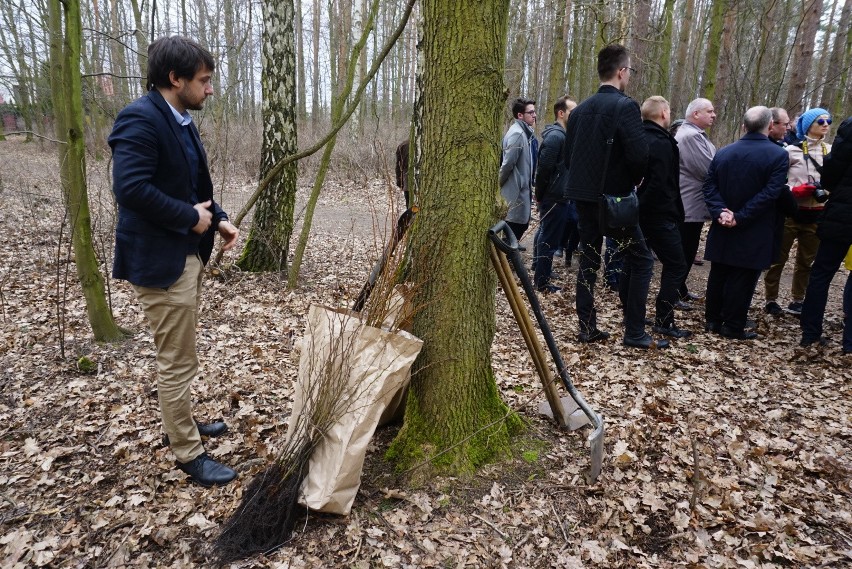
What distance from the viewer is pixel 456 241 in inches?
106

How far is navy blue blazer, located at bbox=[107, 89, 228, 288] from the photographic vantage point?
240 centimetres

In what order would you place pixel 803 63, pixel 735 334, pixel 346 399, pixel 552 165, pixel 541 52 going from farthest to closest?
pixel 541 52 < pixel 803 63 < pixel 552 165 < pixel 735 334 < pixel 346 399

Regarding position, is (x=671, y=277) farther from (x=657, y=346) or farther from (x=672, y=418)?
(x=672, y=418)

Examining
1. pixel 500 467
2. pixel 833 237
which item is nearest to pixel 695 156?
pixel 833 237

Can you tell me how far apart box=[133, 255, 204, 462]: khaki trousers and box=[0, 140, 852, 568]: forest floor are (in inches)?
12.0

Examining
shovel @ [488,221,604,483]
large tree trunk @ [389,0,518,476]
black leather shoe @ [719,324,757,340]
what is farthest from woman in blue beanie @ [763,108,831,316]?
large tree trunk @ [389,0,518,476]

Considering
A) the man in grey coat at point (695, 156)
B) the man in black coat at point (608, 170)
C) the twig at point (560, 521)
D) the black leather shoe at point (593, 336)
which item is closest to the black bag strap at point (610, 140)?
the man in black coat at point (608, 170)

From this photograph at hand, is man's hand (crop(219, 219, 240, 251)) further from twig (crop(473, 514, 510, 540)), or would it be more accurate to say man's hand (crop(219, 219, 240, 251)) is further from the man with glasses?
the man with glasses

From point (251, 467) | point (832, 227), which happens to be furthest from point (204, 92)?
point (832, 227)

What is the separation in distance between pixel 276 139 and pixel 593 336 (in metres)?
4.50

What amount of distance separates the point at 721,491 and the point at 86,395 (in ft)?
13.6

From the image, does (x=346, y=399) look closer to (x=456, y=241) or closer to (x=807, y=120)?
(x=456, y=241)

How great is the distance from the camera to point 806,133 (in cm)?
526

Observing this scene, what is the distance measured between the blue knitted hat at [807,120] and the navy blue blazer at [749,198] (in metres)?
0.88
